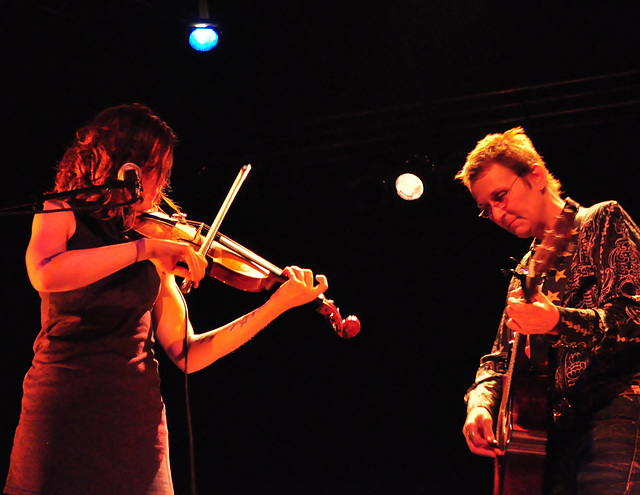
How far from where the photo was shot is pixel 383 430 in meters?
5.07

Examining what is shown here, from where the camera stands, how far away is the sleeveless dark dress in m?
1.50

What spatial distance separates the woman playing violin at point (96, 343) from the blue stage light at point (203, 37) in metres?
2.75

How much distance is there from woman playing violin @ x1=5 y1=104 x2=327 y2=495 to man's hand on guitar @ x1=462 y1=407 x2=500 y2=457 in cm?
86

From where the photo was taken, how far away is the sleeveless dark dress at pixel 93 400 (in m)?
1.50

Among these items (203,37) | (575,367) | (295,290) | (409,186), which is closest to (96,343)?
(295,290)

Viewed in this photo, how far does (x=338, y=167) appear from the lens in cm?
501

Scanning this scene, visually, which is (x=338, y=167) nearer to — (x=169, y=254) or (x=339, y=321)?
(x=339, y=321)

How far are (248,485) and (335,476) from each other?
0.68m

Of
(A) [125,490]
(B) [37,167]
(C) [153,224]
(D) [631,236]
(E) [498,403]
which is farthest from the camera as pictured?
(B) [37,167]

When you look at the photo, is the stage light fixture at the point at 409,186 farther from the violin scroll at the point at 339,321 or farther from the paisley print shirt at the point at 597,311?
the paisley print shirt at the point at 597,311

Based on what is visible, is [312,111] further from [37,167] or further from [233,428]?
[233,428]

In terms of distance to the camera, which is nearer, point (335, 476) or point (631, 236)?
point (631, 236)

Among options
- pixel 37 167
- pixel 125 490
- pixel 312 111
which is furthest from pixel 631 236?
pixel 37 167

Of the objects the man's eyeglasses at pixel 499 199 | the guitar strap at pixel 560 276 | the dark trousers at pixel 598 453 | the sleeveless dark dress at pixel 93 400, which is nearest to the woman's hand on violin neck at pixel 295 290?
the sleeveless dark dress at pixel 93 400
